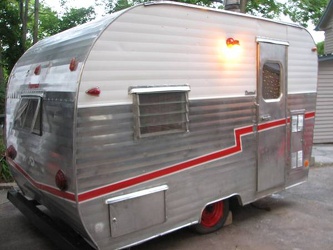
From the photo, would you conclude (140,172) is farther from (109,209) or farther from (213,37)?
(213,37)

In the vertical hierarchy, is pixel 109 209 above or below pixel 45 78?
below

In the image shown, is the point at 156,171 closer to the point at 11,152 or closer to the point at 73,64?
the point at 73,64

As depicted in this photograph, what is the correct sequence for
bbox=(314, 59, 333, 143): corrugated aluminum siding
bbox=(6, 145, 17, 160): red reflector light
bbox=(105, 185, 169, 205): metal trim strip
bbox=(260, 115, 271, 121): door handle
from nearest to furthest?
bbox=(105, 185, 169, 205): metal trim strip < bbox=(6, 145, 17, 160): red reflector light < bbox=(260, 115, 271, 121): door handle < bbox=(314, 59, 333, 143): corrugated aluminum siding

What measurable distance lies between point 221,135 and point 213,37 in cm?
119

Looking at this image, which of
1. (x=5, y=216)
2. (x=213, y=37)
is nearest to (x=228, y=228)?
(x=213, y=37)

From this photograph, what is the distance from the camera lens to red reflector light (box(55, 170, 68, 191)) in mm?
3439

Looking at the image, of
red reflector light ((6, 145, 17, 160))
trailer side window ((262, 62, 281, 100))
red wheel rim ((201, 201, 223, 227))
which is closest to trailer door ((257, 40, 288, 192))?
trailer side window ((262, 62, 281, 100))

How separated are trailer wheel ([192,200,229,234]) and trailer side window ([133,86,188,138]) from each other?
133 cm

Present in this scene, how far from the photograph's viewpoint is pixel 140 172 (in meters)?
3.71

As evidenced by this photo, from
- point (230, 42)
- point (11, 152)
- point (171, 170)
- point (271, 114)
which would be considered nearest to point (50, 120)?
point (171, 170)

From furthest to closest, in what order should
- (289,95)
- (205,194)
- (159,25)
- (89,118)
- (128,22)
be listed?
(289,95)
(205,194)
(159,25)
(128,22)
(89,118)

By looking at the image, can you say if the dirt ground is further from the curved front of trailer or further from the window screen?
the window screen

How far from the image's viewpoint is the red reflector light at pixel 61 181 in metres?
3.44

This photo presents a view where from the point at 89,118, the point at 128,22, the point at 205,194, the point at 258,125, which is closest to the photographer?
the point at 89,118
